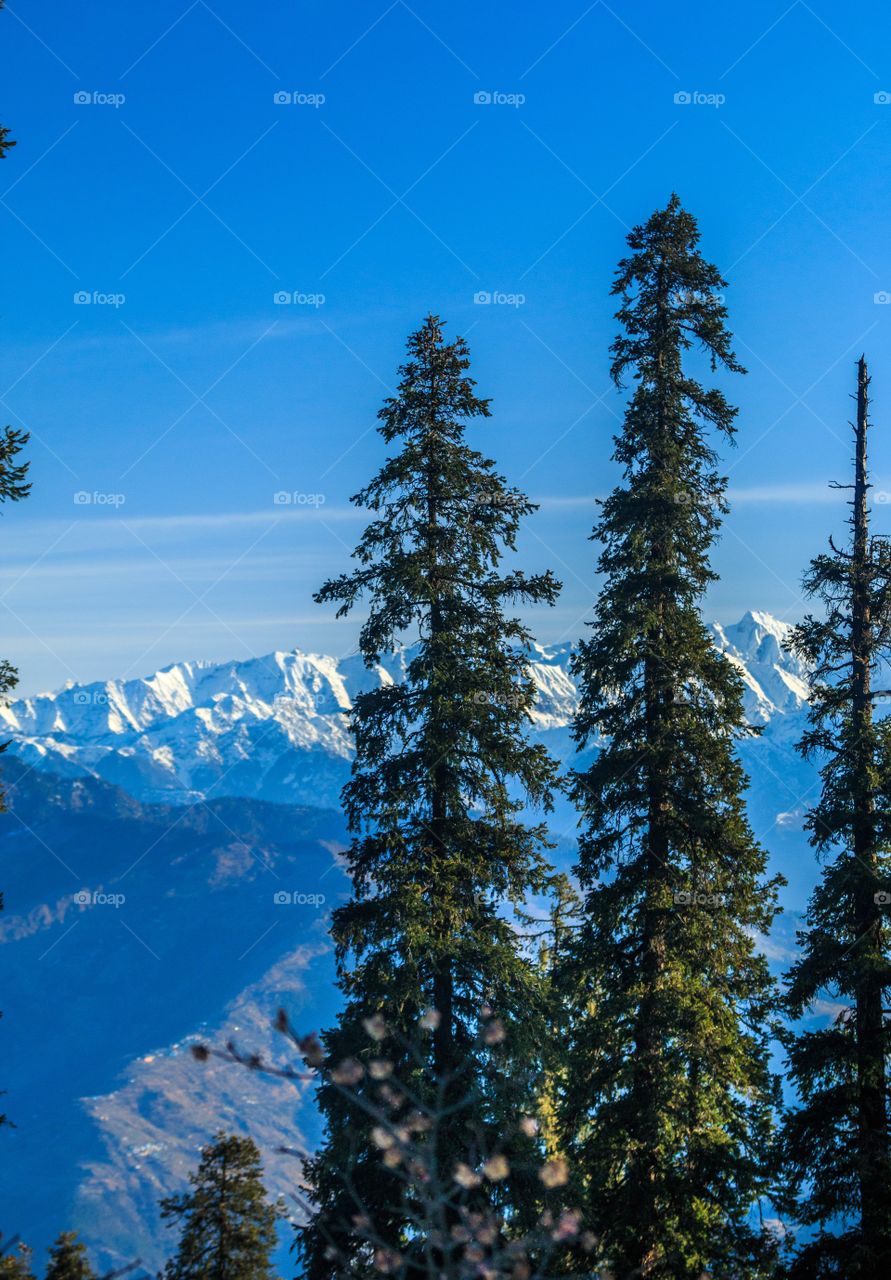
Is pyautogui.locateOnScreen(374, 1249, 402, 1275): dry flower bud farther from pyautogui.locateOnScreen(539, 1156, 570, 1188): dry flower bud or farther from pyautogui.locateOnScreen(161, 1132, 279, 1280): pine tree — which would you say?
pyautogui.locateOnScreen(161, 1132, 279, 1280): pine tree

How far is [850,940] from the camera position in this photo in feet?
64.2

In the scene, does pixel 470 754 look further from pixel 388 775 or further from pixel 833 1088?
pixel 833 1088

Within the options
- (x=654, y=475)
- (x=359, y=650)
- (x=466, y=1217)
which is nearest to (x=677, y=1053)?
(x=359, y=650)

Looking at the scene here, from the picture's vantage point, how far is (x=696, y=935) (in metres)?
19.0

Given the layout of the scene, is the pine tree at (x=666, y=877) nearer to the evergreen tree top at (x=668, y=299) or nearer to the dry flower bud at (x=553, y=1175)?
the evergreen tree top at (x=668, y=299)

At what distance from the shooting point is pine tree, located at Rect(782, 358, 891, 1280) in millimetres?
18125

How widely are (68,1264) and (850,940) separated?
51.6 feet

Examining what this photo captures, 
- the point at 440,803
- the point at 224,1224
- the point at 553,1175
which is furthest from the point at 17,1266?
the point at 553,1175

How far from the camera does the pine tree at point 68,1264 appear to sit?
2006 centimetres

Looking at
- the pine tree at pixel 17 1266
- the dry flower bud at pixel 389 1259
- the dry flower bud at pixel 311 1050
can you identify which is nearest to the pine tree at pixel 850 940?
the pine tree at pixel 17 1266

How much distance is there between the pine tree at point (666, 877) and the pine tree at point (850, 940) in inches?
33.5

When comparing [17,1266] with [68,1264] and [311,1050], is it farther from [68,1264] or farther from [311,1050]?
[311,1050]

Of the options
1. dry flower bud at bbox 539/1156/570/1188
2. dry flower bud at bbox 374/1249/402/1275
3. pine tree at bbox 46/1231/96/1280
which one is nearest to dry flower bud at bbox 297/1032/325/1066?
dry flower bud at bbox 539/1156/570/1188

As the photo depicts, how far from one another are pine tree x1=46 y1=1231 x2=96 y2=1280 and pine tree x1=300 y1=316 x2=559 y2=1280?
4641 millimetres
